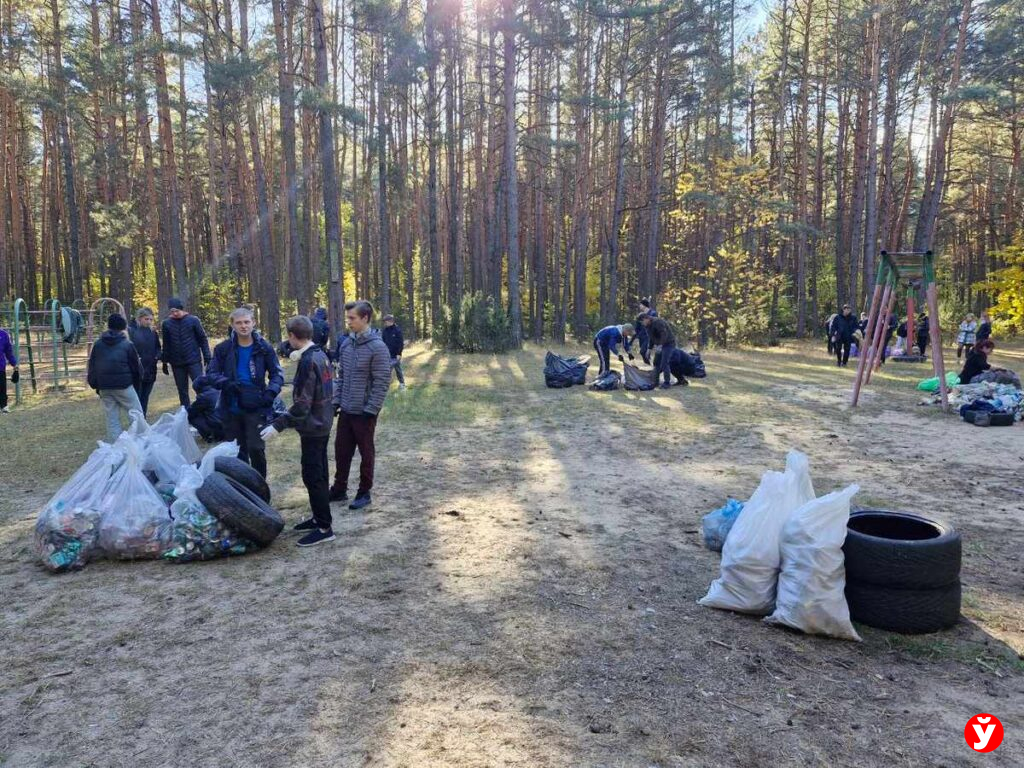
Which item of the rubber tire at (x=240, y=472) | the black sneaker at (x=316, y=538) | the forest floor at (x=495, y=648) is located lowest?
the forest floor at (x=495, y=648)

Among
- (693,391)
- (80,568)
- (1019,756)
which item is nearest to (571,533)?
(1019,756)

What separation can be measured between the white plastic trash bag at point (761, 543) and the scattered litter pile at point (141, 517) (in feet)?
10.6

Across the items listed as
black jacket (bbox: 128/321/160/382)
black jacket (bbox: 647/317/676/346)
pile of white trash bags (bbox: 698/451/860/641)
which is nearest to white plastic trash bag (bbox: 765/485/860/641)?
pile of white trash bags (bbox: 698/451/860/641)

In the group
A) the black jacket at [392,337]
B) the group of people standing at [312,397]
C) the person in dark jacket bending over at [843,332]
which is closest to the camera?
the group of people standing at [312,397]

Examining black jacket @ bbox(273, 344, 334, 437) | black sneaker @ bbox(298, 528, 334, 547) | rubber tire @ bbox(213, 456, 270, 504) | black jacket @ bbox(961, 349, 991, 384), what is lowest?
black sneaker @ bbox(298, 528, 334, 547)

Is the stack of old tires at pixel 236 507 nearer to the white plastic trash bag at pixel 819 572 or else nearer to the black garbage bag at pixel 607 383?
the white plastic trash bag at pixel 819 572

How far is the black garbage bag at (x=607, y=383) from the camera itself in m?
14.0

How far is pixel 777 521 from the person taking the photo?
12.6 ft

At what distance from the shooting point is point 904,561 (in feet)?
11.9

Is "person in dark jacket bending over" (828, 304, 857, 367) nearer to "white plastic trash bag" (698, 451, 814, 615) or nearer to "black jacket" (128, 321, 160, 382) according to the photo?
"white plastic trash bag" (698, 451, 814, 615)

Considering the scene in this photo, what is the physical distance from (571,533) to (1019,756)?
10.6 ft

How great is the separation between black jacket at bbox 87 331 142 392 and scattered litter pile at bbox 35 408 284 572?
3089 millimetres

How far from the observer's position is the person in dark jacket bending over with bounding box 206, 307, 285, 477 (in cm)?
584

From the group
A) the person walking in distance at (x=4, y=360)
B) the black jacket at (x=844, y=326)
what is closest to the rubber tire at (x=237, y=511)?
the person walking in distance at (x=4, y=360)
